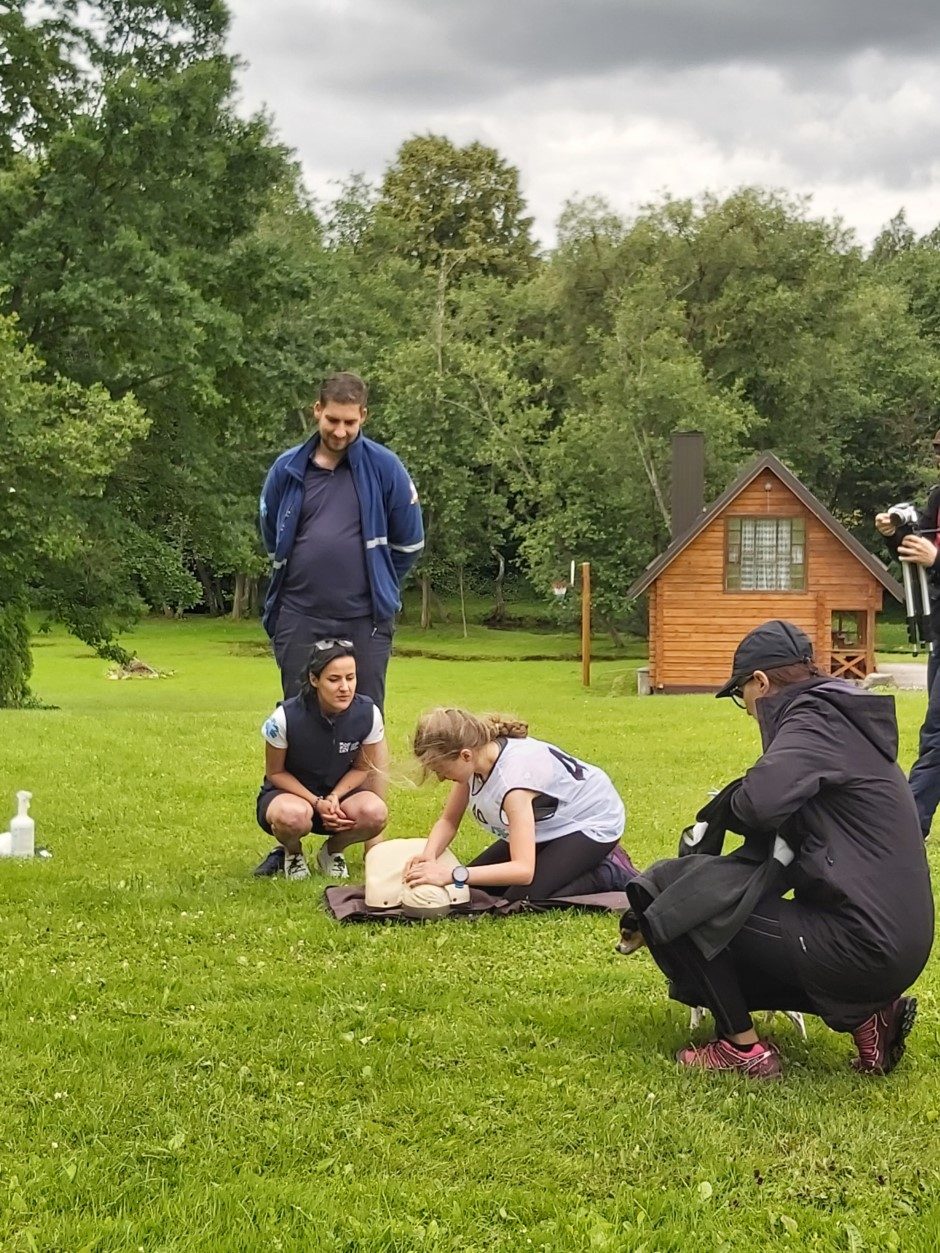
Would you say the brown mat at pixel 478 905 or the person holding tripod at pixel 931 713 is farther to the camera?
the person holding tripod at pixel 931 713

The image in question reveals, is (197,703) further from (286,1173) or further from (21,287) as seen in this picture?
(286,1173)

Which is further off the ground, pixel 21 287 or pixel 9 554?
pixel 21 287

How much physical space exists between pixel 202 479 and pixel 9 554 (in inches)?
203

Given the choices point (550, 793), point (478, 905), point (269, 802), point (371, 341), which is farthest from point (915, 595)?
point (371, 341)

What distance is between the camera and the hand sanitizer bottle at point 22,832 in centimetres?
720

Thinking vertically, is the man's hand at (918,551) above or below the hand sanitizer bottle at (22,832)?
above

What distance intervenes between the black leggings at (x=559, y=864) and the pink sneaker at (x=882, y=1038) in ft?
7.00

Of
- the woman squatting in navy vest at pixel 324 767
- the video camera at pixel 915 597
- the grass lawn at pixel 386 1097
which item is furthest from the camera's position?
the woman squatting in navy vest at pixel 324 767

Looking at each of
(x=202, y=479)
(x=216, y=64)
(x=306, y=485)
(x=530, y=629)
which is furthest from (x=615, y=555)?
(x=306, y=485)

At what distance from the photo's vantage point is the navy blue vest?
6.70 metres

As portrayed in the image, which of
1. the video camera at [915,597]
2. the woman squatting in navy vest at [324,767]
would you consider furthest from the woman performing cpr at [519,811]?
the video camera at [915,597]

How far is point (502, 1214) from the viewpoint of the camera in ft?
10.7

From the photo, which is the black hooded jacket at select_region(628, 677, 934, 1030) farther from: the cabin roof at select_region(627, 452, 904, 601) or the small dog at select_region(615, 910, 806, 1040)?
the cabin roof at select_region(627, 452, 904, 601)

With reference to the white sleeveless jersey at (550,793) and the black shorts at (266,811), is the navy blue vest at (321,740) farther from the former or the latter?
the white sleeveless jersey at (550,793)
